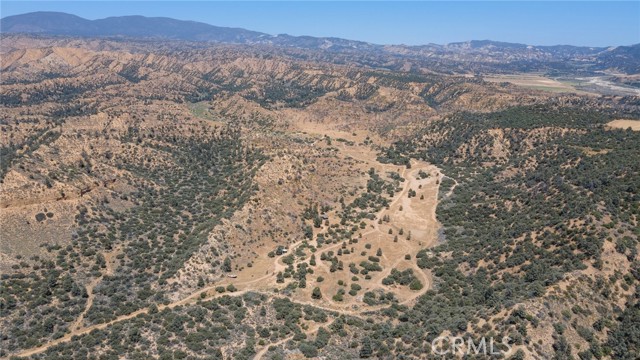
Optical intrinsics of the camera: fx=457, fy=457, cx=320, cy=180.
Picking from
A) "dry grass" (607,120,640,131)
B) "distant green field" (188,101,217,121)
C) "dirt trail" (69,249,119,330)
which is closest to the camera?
"dirt trail" (69,249,119,330)

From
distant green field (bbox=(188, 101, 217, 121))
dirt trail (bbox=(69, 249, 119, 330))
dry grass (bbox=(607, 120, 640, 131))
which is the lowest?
dirt trail (bbox=(69, 249, 119, 330))

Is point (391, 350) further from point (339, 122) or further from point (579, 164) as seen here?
point (339, 122)

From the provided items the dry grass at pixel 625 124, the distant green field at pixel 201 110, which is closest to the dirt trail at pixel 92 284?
the distant green field at pixel 201 110

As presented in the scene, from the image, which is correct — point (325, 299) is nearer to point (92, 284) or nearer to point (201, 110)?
point (92, 284)

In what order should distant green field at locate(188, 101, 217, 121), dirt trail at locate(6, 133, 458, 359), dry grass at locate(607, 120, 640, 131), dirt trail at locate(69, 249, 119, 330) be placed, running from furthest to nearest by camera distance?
distant green field at locate(188, 101, 217, 121) < dry grass at locate(607, 120, 640, 131) < dirt trail at locate(69, 249, 119, 330) < dirt trail at locate(6, 133, 458, 359)

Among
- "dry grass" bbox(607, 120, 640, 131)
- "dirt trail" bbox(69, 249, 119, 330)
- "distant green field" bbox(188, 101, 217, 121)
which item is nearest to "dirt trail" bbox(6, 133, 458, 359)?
"dirt trail" bbox(69, 249, 119, 330)

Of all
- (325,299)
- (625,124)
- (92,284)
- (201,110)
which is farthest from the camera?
(201,110)

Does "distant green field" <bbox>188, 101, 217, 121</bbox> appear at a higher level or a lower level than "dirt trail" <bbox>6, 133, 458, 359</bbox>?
higher

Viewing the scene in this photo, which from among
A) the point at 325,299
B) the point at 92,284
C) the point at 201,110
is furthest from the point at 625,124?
the point at 201,110

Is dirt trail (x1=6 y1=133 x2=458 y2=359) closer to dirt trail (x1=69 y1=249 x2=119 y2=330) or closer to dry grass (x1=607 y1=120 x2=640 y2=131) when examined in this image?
dirt trail (x1=69 y1=249 x2=119 y2=330)

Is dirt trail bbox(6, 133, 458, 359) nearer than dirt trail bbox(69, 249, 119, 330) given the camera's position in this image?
Yes

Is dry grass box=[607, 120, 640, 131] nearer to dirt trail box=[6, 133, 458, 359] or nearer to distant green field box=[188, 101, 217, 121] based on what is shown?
dirt trail box=[6, 133, 458, 359]
